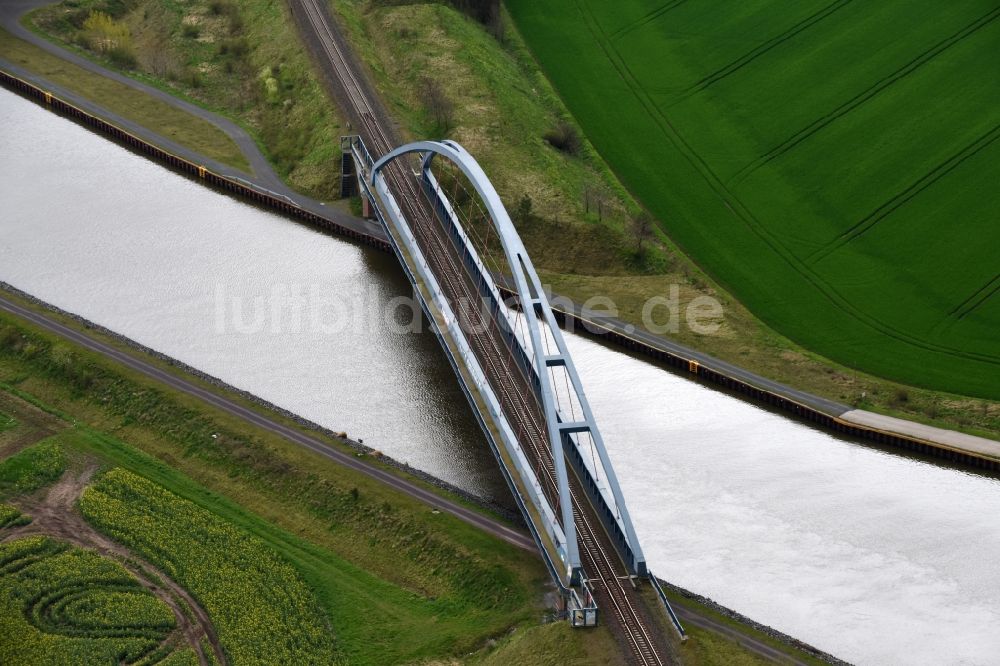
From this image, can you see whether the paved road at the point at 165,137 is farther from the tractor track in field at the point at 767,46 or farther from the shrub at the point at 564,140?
the tractor track in field at the point at 767,46

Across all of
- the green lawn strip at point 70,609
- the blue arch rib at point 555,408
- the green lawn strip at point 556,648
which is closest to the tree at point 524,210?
the blue arch rib at point 555,408

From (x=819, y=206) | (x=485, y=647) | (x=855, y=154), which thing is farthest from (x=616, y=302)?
(x=485, y=647)

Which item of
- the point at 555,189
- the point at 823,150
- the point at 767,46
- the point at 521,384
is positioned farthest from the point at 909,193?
the point at 521,384

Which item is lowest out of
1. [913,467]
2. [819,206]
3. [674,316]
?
[913,467]

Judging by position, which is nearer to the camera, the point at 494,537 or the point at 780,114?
the point at 494,537

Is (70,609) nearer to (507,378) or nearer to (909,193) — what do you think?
(507,378)

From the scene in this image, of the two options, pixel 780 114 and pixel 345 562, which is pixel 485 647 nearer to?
pixel 345 562
